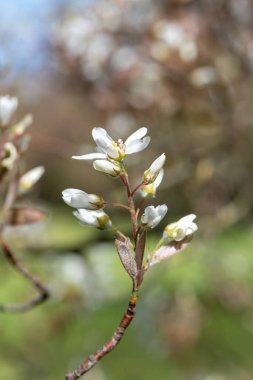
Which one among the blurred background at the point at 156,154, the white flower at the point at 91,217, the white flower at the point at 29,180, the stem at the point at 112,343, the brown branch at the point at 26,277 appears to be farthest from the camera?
the blurred background at the point at 156,154

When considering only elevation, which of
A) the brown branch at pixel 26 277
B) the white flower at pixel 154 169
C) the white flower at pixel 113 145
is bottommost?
the brown branch at pixel 26 277

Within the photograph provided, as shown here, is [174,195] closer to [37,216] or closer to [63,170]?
[37,216]

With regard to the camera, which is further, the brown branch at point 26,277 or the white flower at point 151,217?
the brown branch at point 26,277

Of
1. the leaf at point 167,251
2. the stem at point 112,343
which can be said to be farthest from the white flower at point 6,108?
the stem at point 112,343

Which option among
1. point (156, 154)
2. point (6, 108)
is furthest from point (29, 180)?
point (156, 154)

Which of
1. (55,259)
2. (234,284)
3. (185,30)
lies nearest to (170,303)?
(234,284)

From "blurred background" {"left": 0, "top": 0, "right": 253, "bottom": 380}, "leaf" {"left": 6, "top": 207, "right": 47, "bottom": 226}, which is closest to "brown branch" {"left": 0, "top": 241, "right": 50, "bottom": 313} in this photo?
"leaf" {"left": 6, "top": 207, "right": 47, "bottom": 226}

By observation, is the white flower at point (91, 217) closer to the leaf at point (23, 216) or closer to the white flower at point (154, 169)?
the white flower at point (154, 169)

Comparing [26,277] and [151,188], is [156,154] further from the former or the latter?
[151,188]
